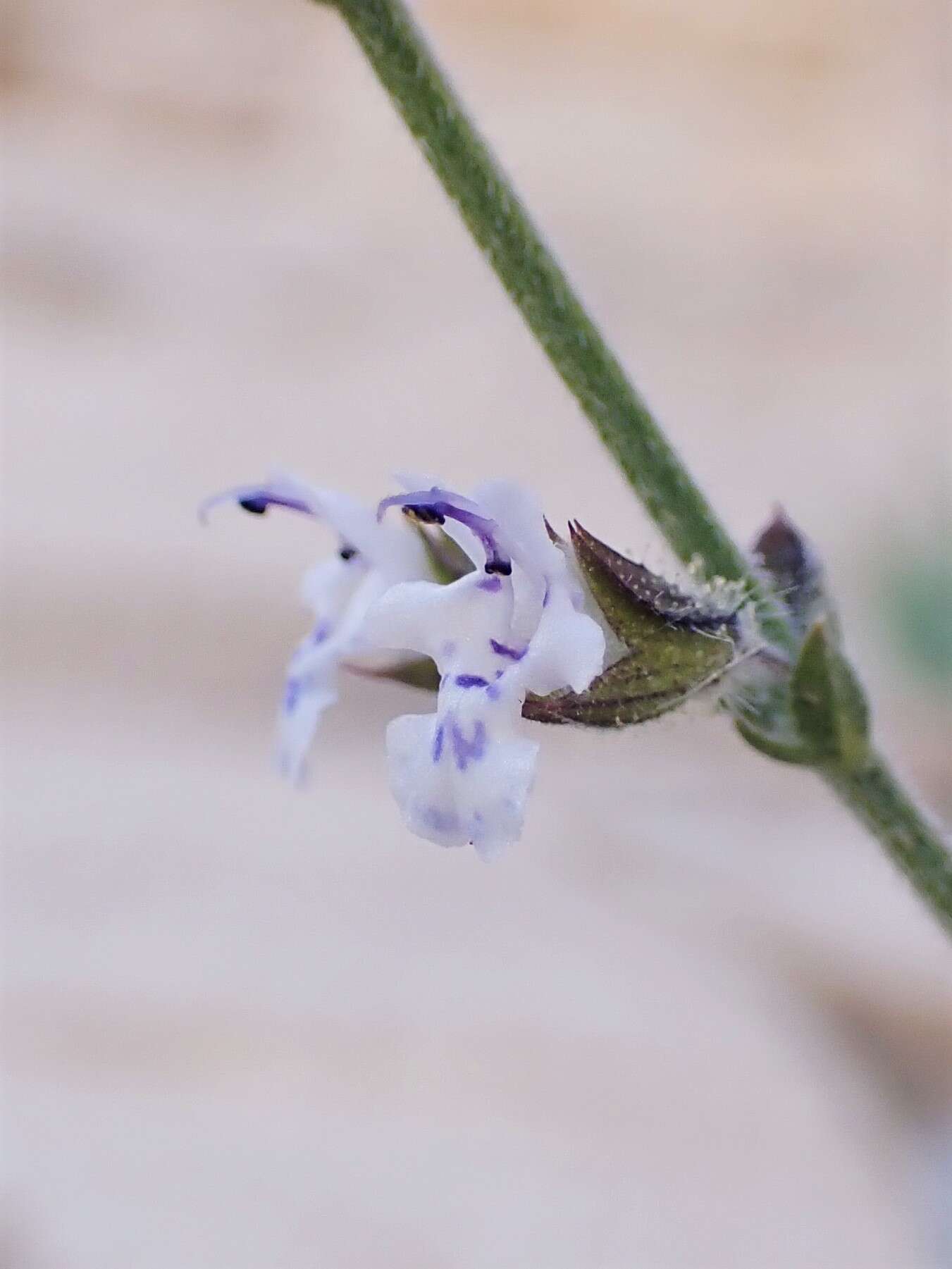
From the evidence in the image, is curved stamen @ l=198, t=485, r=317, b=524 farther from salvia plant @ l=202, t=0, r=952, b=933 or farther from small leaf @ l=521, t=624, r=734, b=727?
small leaf @ l=521, t=624, r=734, b=727

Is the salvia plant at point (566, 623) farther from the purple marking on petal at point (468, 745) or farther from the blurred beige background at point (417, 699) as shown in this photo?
the blurred beige background at point (417, 699)

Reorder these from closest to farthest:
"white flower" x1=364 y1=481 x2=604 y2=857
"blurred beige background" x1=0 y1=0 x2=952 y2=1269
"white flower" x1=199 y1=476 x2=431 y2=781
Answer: "white flower" x1=364 y1=481 x2=604 y2=857 < "white flower" x1=199 y1=476 x2=431 y2=781 < "blurred beige background" x1=0 y1=0 x2=952 y2=1269

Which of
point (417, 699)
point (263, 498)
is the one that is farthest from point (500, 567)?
point (417, 699)

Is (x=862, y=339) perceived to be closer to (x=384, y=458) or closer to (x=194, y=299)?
(x=384, y=458)

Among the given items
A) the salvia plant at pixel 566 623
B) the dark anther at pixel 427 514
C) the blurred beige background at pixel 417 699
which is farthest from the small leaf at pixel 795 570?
the blurred beige background at pixel 417 699

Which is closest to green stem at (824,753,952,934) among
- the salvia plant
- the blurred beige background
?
the salvia plant

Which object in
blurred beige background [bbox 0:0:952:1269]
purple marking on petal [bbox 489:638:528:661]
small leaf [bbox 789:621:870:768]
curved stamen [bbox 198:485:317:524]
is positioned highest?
blurred beige background [bbox 0:0:952:1269]

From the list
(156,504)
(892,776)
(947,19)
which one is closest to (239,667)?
(156,504)
